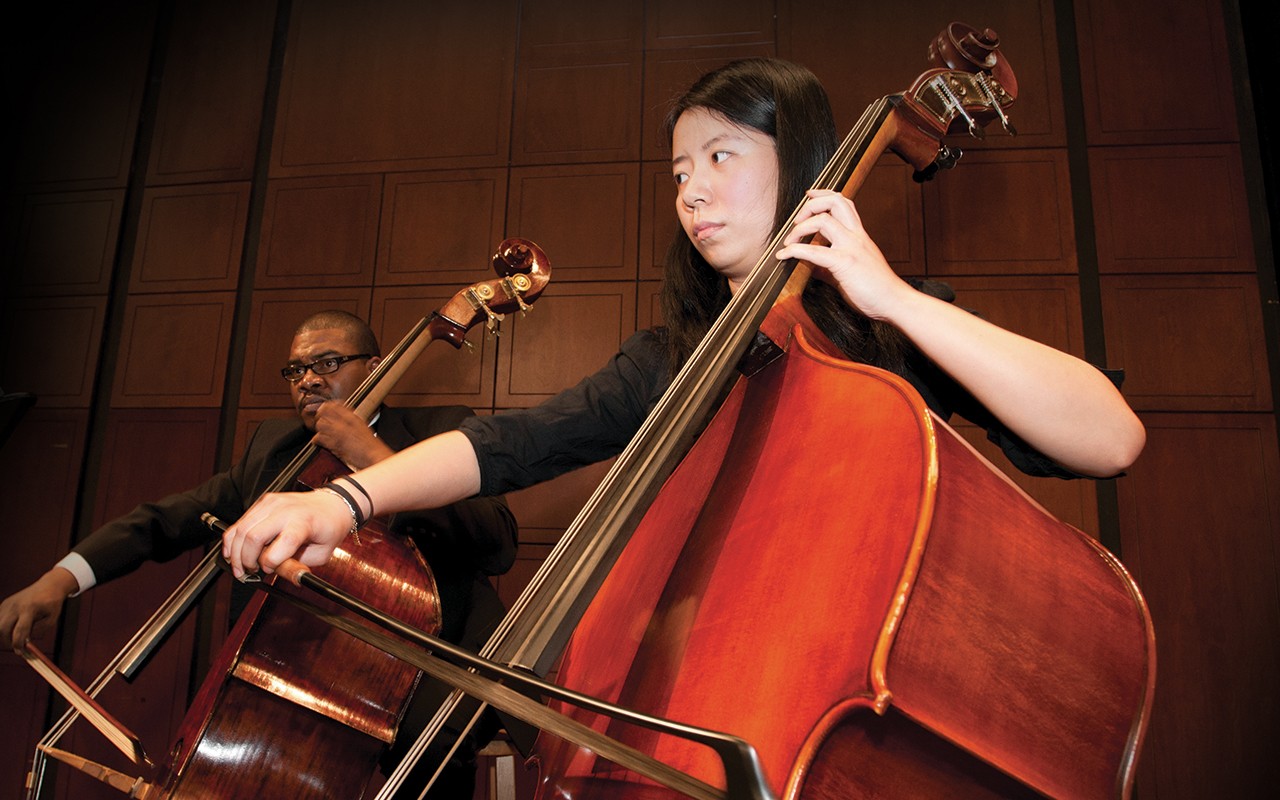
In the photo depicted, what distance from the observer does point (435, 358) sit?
9.37 feet

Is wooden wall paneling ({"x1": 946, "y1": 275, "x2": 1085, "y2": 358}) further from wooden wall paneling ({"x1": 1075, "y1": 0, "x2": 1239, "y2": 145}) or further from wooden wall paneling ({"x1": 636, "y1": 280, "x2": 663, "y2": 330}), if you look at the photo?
wooden wall paneling ({"x1": 636, "y1": 280, "x2": 663, "y2": 330})

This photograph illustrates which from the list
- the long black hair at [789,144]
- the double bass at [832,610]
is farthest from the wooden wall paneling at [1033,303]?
the double bass at [832,610]

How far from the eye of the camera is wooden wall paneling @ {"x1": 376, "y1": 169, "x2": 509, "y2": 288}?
292 cm

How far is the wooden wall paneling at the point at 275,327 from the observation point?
9.52 feet

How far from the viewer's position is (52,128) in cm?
331

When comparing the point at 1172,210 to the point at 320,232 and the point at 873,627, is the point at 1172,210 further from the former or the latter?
the point at 320,232

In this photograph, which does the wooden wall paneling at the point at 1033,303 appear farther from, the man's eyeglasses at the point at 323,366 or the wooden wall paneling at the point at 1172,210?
the man's eyeglasses at the point at 323,366

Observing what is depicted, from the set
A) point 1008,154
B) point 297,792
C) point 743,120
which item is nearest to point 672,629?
point 743,120

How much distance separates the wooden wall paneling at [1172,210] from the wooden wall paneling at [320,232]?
2360 mm

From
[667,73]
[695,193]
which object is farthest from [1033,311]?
[695,193]

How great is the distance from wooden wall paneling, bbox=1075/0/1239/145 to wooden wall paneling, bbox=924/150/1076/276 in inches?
8.6

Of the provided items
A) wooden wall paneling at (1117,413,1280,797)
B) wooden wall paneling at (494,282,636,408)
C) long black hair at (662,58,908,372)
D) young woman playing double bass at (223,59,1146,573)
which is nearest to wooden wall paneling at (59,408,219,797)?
wooden wall paneling at (494,282,636,408)

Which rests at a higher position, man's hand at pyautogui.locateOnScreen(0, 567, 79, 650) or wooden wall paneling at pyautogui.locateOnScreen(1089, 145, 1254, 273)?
wooden wall paneling at pyautogui.locateOnScreen(1089, 145, 1254, 273)

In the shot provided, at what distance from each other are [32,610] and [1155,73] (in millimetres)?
3416
